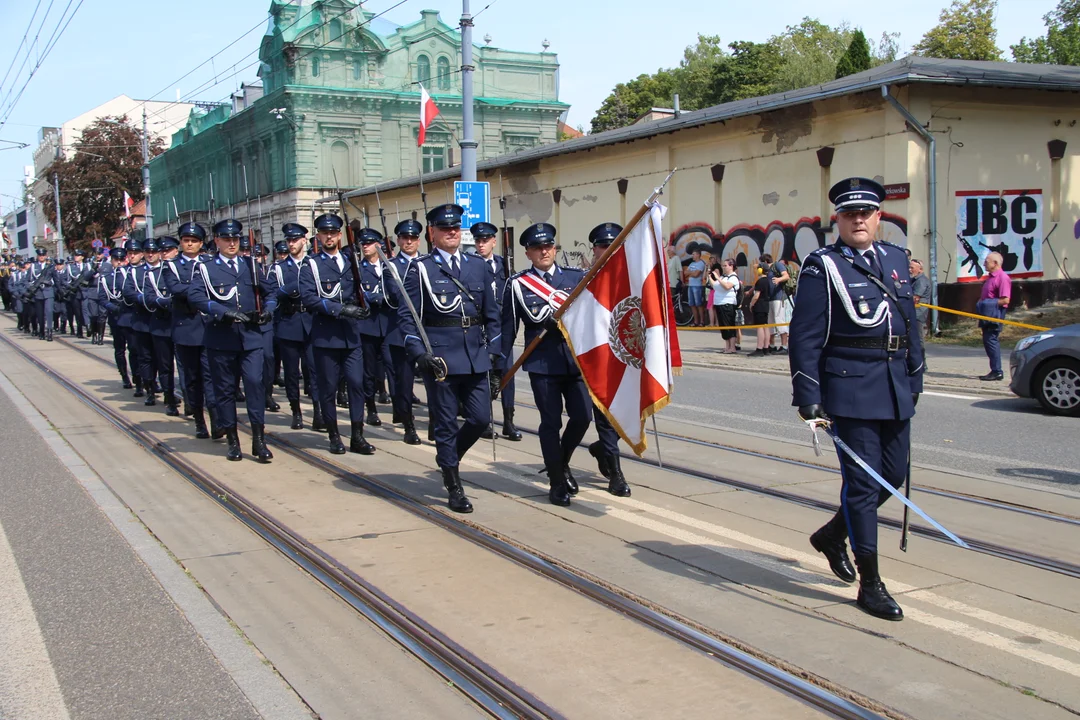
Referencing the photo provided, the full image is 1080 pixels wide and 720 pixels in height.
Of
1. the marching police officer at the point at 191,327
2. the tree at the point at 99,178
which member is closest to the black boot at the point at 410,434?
the marching police officer at the point at 191,327

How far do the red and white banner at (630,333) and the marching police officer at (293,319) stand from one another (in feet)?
12.9

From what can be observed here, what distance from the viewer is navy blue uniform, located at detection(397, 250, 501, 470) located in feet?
24.0

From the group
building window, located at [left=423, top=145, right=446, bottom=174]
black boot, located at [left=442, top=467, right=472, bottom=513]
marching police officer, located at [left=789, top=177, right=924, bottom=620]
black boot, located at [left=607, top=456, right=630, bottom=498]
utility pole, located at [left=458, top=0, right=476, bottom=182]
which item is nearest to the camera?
marching police officer, located at [left=789, top=177, right=924, bottom=620]

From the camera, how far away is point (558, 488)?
7.34m

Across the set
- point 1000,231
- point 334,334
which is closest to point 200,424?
point 334,334

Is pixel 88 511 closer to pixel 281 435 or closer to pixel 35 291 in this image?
pixel 281 435

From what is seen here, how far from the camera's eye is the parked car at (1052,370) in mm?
11477

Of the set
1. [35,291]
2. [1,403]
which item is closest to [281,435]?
[1,403]

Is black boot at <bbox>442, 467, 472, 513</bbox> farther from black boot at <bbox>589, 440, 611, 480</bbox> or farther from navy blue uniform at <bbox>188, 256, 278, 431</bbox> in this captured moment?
navy blue uniform at <bbox>188, 256, 278, 431</bbox>

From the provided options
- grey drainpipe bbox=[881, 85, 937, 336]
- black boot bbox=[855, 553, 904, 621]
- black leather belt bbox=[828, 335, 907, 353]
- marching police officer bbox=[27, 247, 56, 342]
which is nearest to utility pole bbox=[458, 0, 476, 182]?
grey drainpipe bbox=[881, 85, 937, 336]

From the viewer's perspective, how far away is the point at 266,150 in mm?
56438

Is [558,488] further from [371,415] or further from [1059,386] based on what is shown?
[1059,386]

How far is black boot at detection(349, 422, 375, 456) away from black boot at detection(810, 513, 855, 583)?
498cm

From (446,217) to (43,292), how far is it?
22.9 m
